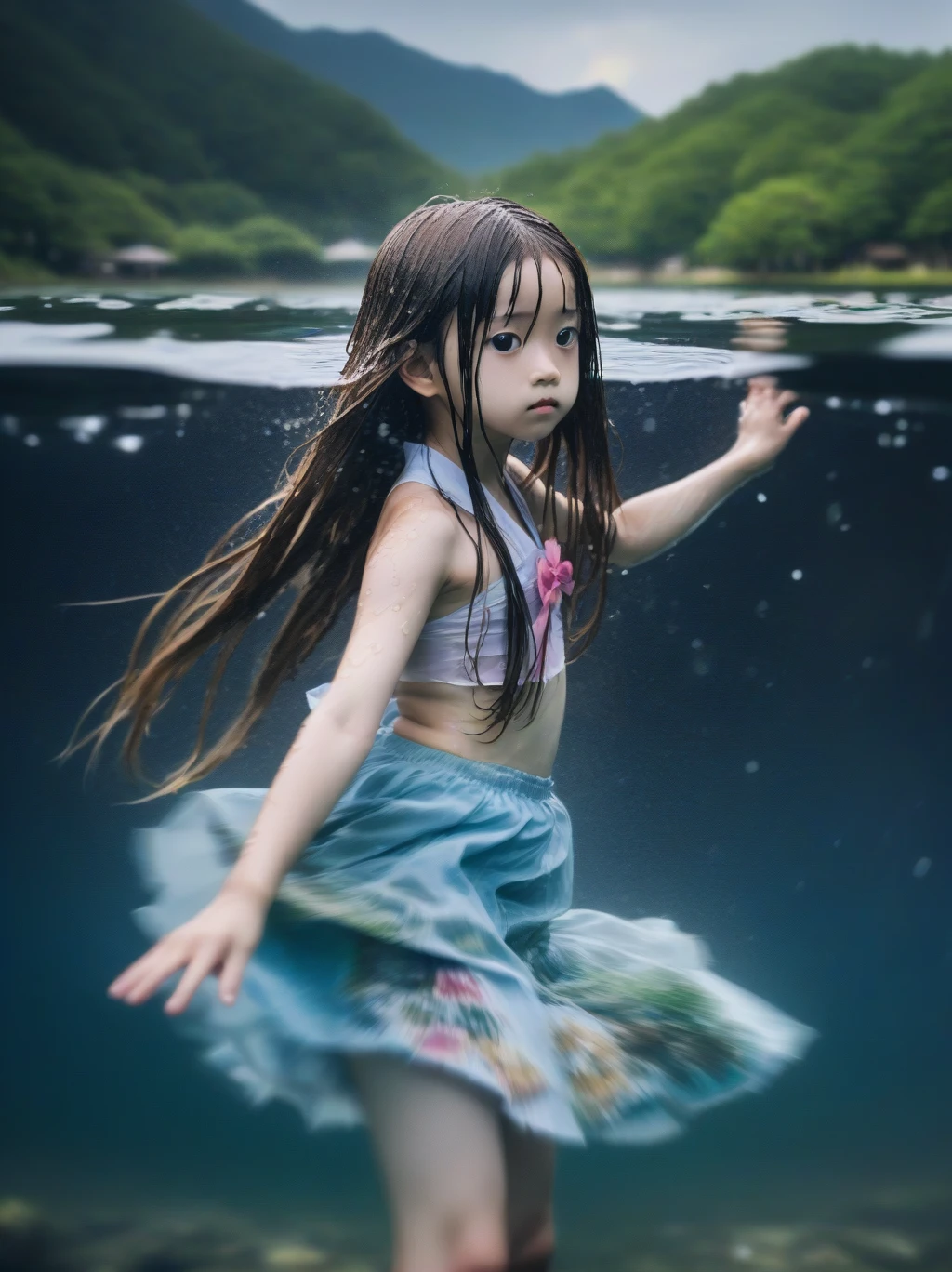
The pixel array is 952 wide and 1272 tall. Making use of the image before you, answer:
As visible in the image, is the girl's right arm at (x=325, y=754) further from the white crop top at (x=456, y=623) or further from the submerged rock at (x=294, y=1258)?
the submerged rock at (x=294, y=1258)

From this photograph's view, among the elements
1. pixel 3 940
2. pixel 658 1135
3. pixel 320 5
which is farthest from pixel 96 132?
pixel 658 1135

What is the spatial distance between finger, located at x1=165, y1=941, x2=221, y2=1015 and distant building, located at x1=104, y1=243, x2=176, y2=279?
112 cm

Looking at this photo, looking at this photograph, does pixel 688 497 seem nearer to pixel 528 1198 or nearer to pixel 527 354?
pixel 527 354

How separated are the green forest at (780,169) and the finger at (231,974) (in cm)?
112

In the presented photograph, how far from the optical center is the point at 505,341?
0.99 m

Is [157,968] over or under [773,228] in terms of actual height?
under

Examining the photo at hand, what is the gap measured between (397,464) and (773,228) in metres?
0.90

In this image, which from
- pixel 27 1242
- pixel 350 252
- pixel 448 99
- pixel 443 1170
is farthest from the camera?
pixel 448 99

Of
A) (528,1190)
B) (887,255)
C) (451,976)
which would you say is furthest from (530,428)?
(887,255)

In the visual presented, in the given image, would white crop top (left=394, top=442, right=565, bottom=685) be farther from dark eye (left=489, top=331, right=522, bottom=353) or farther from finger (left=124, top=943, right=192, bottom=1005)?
finger (left=124, top=943, right=192, bottom=1005)

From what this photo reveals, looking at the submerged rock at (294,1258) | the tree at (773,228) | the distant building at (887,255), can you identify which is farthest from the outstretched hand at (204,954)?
the distant building at (887,255)

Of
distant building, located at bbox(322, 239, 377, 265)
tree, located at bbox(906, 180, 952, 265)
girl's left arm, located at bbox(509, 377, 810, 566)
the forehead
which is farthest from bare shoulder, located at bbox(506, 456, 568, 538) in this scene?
tree, located at bbox(906, 180, 952, 265)

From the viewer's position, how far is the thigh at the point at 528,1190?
3.74 ft

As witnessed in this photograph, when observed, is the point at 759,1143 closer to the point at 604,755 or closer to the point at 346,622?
the point at 604,755
